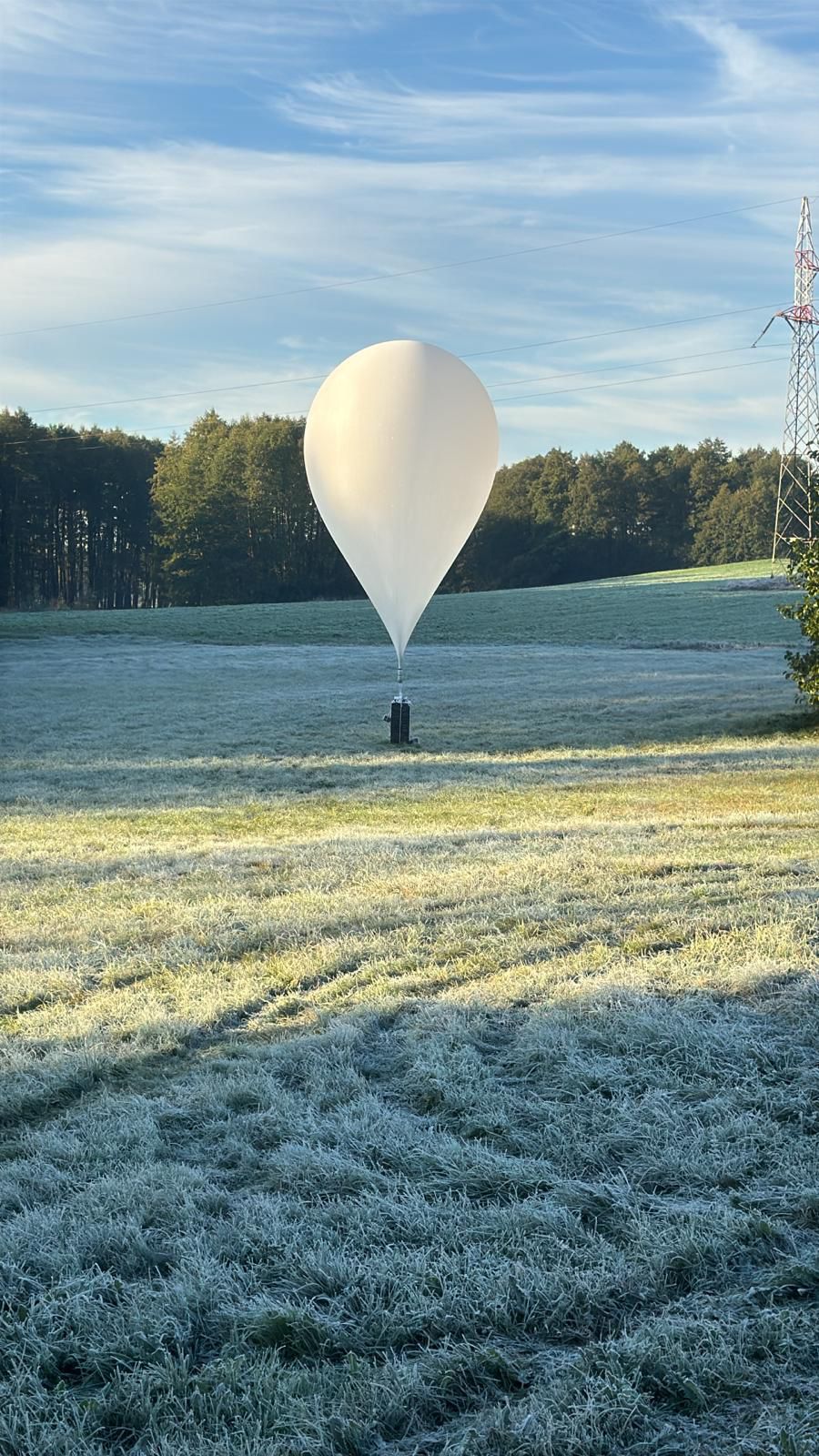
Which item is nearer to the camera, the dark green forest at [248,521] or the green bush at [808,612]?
the green bush at [808,612]

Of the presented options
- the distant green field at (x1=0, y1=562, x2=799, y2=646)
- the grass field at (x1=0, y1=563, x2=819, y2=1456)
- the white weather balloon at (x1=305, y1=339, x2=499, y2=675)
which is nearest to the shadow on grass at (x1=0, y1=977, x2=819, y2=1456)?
the grass field at (x1=0, y1=563, x2=819, y2=1456)

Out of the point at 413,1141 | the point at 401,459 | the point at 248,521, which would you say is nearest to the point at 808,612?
the point at 401,459

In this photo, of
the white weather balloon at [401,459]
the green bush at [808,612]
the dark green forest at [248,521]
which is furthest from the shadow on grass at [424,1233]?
the dark green forest at [248,521]

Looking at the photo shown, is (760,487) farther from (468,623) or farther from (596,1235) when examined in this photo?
(596,1235)

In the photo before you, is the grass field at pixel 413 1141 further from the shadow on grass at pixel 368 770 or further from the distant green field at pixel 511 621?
the distant green field at pixel 511 621

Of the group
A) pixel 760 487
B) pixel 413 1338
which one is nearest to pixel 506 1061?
pixel 413 1338

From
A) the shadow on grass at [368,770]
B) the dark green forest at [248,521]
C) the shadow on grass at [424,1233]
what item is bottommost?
the shadow on grass at [424,1233]
